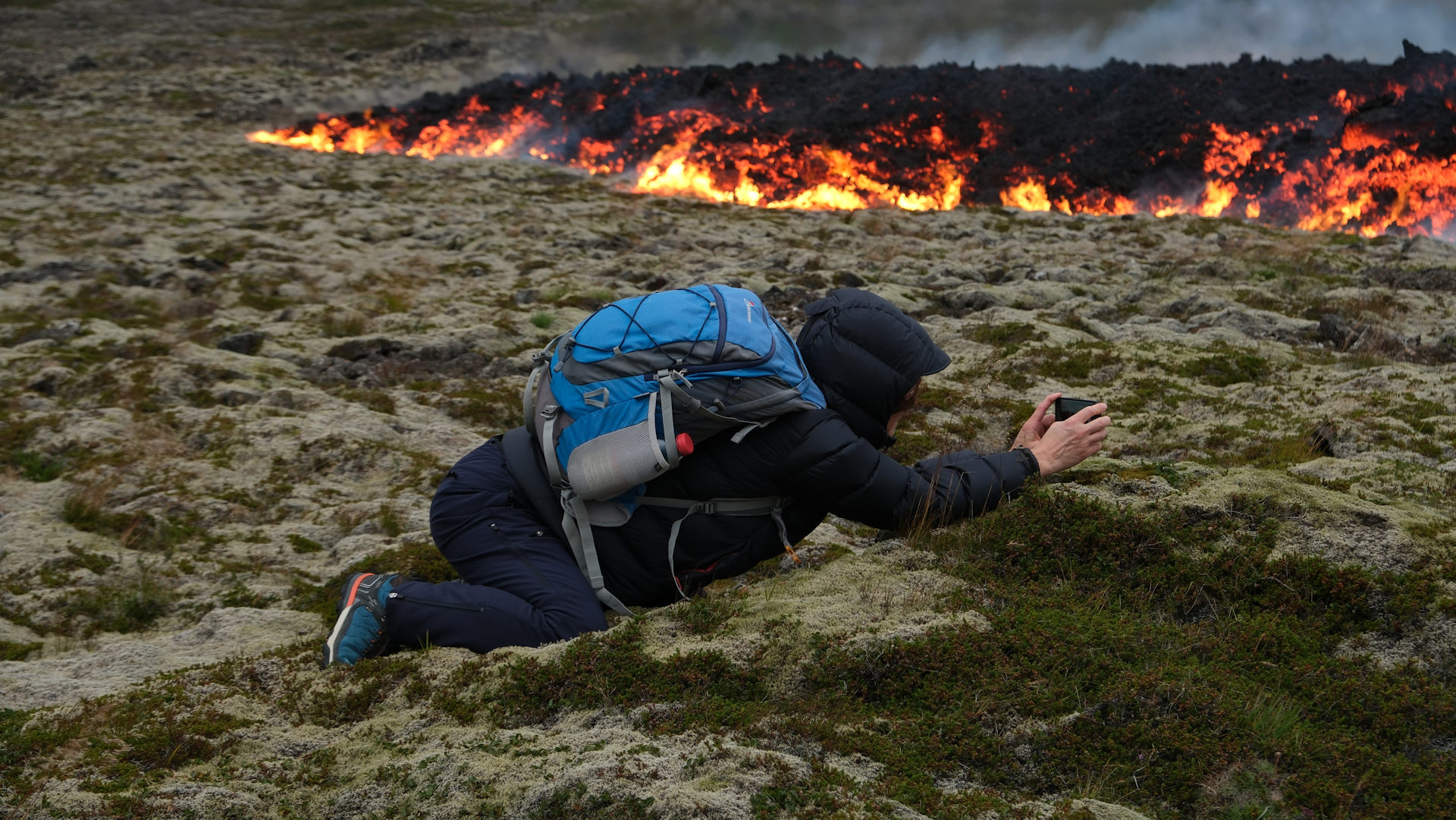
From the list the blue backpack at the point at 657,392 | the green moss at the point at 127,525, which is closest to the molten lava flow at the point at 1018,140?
the green moss at the point at 127,525

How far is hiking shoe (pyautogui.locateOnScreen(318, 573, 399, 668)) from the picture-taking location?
5.15m

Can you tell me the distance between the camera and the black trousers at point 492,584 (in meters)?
5.12

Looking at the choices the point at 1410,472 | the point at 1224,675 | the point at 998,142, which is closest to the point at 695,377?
the point at 1224,675

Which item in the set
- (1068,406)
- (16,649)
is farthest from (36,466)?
(1068,406)

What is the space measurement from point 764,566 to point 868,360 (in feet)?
6.00

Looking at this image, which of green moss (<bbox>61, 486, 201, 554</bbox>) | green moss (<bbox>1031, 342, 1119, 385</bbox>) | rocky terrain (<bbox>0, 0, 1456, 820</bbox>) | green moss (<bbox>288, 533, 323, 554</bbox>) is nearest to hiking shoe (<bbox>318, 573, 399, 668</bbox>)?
rocky terrain (<bbox>0, 0, 1456, 820</bbox>)

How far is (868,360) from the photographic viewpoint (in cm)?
517

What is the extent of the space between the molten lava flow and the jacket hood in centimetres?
2000

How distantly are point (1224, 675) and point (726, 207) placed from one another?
20.9m

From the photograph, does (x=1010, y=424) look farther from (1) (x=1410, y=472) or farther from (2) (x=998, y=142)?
(2) (x=998, y=142)

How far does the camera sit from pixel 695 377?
4.91 meters

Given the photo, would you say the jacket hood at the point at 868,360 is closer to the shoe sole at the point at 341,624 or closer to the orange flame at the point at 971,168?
the shoe sole at the point at 341,624

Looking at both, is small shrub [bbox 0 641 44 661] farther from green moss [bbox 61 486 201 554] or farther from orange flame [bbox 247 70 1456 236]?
orange flame [bbox 247 70 1456 236]

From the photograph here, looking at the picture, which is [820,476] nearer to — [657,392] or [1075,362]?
[657,392]
